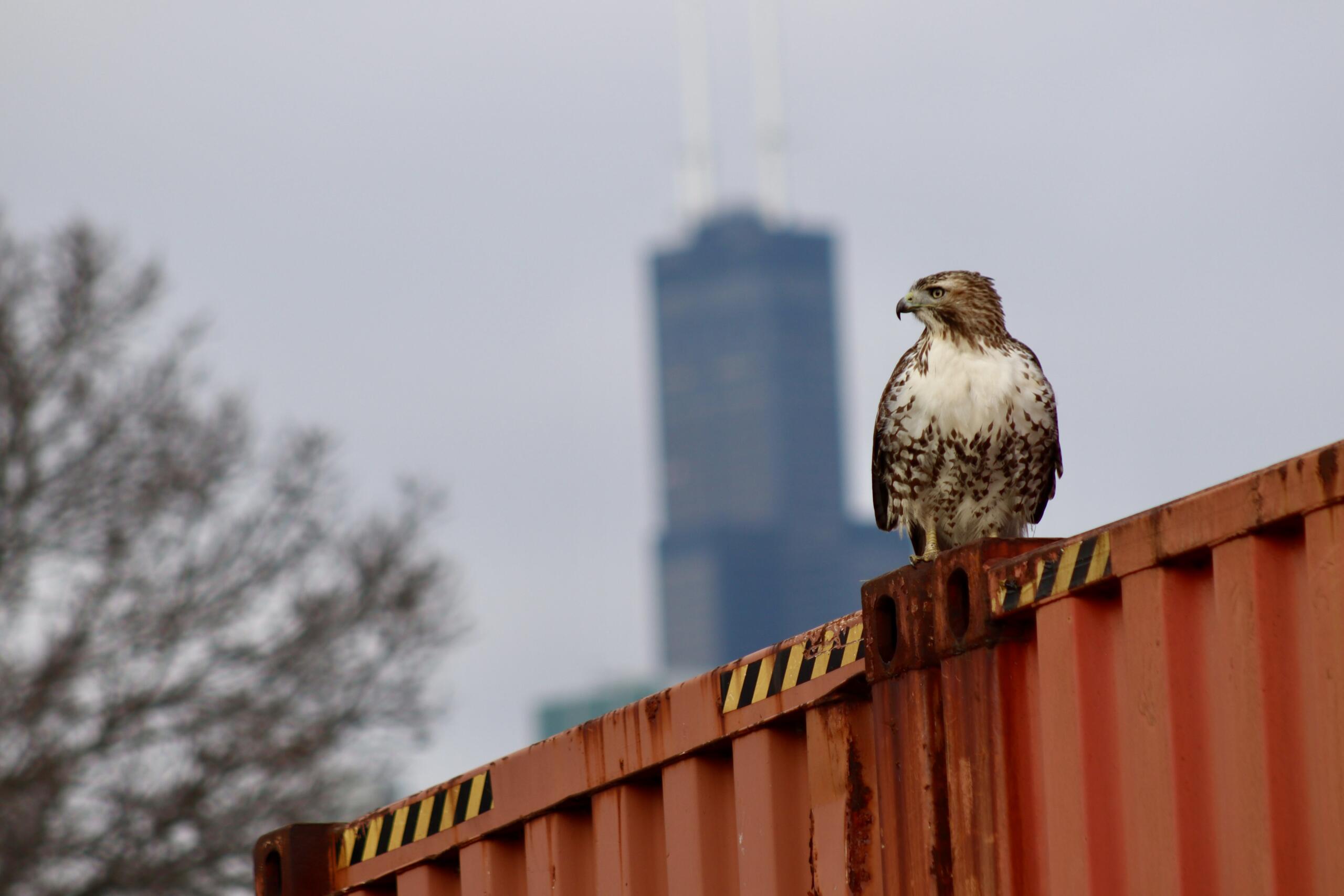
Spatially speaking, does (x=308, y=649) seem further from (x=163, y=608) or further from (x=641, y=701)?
(x=641, y=701)

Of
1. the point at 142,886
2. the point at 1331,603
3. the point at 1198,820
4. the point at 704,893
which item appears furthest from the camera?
the point at 142,886

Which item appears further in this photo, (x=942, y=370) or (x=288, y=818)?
(x=288, y=818)

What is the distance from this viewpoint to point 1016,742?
4.30m

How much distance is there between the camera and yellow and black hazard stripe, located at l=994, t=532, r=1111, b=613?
13.5 feet

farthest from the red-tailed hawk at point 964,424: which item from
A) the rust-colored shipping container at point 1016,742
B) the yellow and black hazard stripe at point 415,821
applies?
the yellow and black hazard stripe at point 415,821

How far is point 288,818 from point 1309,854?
14.0m

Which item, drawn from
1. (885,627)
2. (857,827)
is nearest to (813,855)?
(857,827)

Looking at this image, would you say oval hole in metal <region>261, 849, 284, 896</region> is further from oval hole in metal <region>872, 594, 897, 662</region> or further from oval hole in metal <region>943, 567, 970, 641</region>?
oval hole in metal <region>943, 567, 970, 641</region>

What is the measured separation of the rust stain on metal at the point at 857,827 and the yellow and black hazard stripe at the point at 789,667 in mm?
224

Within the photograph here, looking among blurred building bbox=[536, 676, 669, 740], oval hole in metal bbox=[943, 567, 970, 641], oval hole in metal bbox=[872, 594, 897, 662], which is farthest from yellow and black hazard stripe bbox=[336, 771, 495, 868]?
blurred building bbox=[536, 676, 669, 740]

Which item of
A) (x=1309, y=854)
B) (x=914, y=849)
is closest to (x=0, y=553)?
(x=914, y=849)

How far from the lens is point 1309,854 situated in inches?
141

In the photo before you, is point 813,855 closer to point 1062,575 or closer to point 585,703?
point 1062,575

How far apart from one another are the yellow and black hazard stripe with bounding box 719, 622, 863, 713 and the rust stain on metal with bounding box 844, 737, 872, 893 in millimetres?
224
